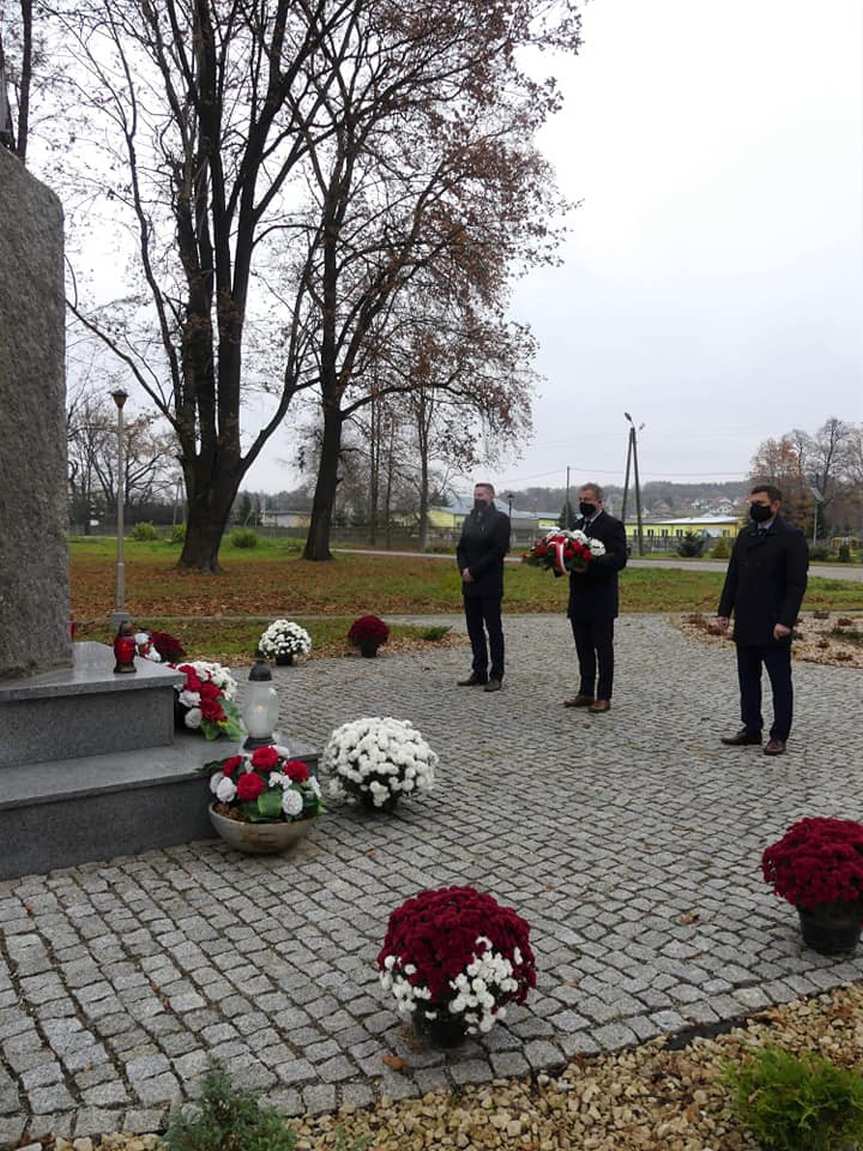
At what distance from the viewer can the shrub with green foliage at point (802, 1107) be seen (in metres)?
2.29

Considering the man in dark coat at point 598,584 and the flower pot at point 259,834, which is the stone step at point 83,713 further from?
the man in dark coat at point 598,584

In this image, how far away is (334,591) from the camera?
2009cm

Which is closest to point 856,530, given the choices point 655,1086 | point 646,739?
point 646,739

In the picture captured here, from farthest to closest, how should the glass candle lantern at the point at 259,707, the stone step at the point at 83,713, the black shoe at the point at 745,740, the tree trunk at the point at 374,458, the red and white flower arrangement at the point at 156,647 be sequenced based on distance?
the tree trunk at the point at 374,458
the black shoe at the point at 745,740
the red and white flower arrangement at the point at 156,647
the glass candle lantern at the point at 259,707
the stone step at the point at 83,713

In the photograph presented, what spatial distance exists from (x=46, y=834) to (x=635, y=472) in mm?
47812

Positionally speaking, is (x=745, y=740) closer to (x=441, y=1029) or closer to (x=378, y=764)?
(x=378, y=764)

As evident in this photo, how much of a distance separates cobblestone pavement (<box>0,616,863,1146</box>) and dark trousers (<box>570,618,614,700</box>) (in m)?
1.32

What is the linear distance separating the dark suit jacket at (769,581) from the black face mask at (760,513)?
0.08m

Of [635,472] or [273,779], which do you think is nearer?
[273,779]

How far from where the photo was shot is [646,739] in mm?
7328

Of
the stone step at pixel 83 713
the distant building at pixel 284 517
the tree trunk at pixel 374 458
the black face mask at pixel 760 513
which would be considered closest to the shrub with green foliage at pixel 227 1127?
the stone step at pixel 83 713

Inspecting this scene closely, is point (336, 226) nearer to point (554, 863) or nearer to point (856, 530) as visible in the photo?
point (554, 863)

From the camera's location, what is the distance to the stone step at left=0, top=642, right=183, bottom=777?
4621 mm

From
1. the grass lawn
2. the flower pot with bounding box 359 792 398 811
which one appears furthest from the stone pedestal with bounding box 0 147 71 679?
the grass lawn
